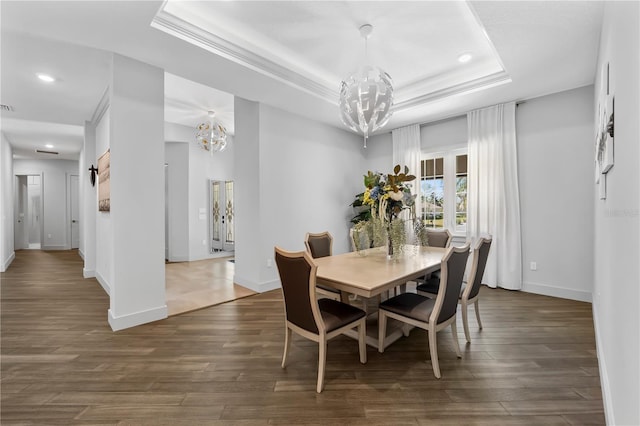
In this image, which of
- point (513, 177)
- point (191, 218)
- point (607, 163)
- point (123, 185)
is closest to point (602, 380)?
point (607, 163)

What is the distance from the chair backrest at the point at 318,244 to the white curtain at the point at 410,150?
2.35 metres

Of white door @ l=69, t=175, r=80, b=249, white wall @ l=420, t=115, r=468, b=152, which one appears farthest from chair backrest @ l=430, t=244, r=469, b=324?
white door @ l=69, t=175, r=80, b=249

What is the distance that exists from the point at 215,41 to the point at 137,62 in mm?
918

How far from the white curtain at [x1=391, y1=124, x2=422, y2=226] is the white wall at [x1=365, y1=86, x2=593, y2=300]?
5.08 ft

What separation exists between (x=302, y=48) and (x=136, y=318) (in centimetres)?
346

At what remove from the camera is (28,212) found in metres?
8.55

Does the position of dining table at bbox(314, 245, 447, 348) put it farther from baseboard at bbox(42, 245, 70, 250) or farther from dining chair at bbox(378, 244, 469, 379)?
baseboard at bbox(42, 245, 70, 250)

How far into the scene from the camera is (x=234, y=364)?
7.18 ft

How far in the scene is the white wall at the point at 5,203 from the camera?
543cm

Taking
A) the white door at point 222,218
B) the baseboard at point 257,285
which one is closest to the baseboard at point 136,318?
the baseboard at point 257,285

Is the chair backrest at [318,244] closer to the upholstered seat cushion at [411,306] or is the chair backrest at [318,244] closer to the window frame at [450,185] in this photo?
the upholstered seat cushion at [411,306]

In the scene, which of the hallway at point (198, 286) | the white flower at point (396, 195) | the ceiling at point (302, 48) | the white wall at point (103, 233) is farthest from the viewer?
the white wall at point (103, 233)

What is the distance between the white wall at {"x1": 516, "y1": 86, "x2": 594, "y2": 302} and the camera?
3.56 meters

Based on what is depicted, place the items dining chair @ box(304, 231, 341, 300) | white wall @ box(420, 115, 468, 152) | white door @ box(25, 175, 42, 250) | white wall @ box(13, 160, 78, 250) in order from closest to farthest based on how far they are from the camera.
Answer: dining chair @ box(304, 231, 341, 300) < white wall @ box(420, 115, 468, 152) < white wall @ box(13, 160, 78, 250) < white door @ box(25, 175, 42, 250)
